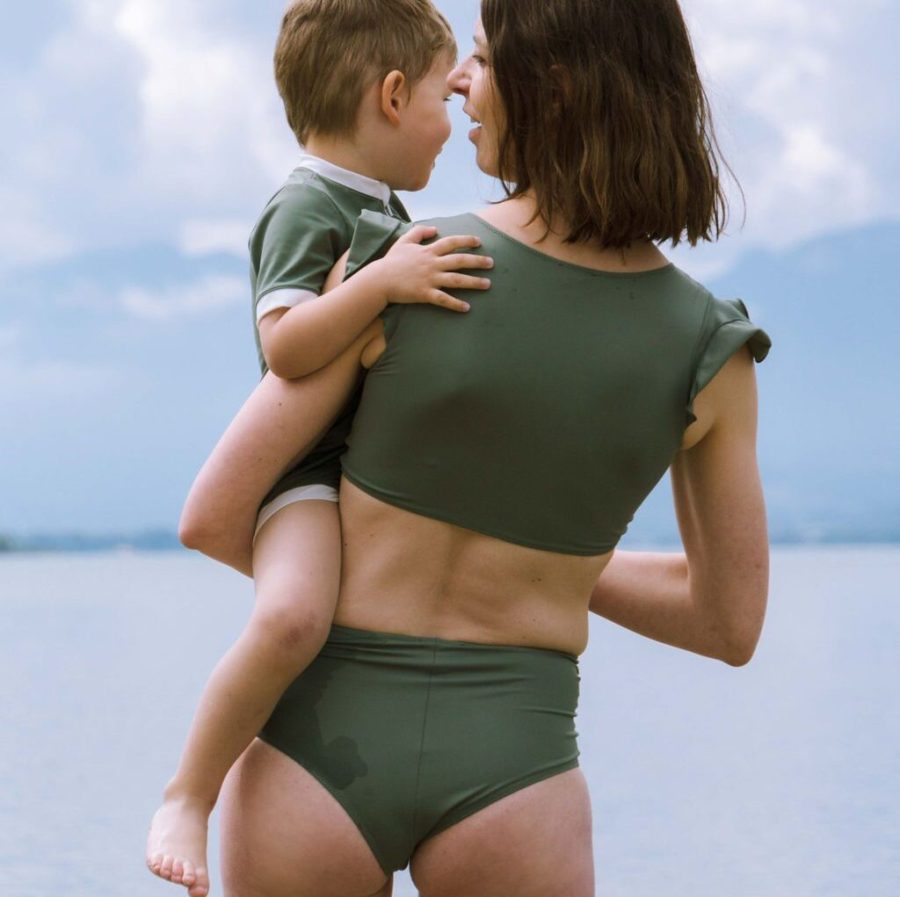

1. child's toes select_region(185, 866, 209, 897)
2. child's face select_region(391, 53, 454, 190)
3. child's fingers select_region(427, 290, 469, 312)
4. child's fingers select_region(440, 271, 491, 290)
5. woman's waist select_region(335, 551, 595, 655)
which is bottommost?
child's toes select_region(185, 866, 209, 897)

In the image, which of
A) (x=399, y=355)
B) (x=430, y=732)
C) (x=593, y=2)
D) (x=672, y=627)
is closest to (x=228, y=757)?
(x=430, y=732)

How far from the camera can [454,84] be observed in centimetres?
157


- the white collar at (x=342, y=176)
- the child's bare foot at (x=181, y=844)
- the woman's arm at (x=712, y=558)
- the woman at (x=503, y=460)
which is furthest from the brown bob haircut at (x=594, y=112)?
the child's bare foot at (x=181, y=844)

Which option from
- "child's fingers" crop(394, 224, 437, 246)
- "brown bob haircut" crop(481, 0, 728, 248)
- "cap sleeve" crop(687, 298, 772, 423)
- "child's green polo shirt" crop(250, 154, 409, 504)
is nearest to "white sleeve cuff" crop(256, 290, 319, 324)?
"child's green polo shirt" crop(250, 154, 409, 504)

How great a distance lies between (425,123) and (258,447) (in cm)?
58

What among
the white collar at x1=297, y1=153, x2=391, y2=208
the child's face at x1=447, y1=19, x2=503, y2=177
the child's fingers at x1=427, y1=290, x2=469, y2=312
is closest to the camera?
the child's fingers at x1=427, y1=290, x2=469, y2=312

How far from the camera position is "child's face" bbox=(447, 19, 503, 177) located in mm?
1485

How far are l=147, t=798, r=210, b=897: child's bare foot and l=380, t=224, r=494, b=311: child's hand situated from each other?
66 centimetres

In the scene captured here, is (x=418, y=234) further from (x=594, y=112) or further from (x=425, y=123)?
(x=425, y=123)

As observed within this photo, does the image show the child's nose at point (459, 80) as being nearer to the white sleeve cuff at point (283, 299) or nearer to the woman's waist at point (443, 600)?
the white sleeve cuff at point (283, 299)

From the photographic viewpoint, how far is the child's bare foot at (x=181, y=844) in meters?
1.50

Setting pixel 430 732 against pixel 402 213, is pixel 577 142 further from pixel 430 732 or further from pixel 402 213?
pixel 430 732

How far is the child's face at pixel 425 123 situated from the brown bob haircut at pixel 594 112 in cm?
33

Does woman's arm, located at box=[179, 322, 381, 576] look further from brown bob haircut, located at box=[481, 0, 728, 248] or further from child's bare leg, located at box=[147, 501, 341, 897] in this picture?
brown bob haircut, located at box=[481, 0, 728, 248]
